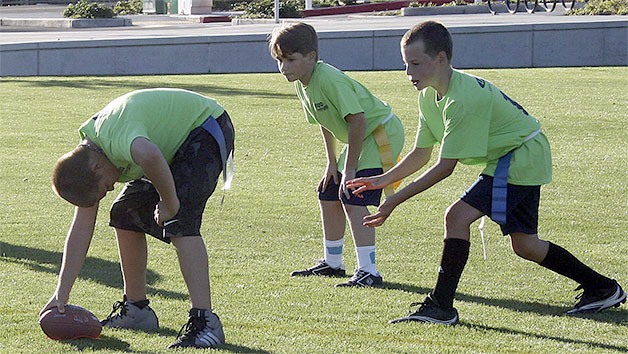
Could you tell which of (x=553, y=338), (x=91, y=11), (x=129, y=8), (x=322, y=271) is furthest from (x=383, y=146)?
(x=129, y=8)

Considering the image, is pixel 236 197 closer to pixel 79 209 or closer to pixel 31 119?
pixel 79 209

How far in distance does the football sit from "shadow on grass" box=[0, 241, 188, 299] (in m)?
0.98

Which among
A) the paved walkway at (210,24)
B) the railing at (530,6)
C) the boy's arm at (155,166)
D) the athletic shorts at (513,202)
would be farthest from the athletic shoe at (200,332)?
the railing at (530,6)

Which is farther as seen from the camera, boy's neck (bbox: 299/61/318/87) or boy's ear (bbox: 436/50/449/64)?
boy's neck (bbox: 299/61/318/87)

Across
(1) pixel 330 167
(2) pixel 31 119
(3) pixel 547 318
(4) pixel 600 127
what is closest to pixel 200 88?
(2) pixel 31 119

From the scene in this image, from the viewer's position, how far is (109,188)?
5027mm

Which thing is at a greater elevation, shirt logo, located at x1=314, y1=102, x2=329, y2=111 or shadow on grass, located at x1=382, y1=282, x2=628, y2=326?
shirt logo, located at x1=314, y1=102, x2=329, y2=111

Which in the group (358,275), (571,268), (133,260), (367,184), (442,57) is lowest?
(358,275)

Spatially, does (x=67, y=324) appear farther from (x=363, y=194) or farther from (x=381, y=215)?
(x=363, y=194)

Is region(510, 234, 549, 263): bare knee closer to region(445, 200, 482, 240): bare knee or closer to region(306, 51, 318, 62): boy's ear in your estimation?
region(445, 200, 482, 240): bare knee

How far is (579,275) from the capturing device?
6.02m

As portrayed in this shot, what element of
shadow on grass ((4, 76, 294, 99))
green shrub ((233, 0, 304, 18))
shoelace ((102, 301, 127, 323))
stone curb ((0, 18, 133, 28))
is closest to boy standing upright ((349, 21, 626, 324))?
shoelace ((102, 301, 127, 323))

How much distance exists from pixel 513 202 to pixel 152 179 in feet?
6.26

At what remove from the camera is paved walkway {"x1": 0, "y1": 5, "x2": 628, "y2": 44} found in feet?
80.5
